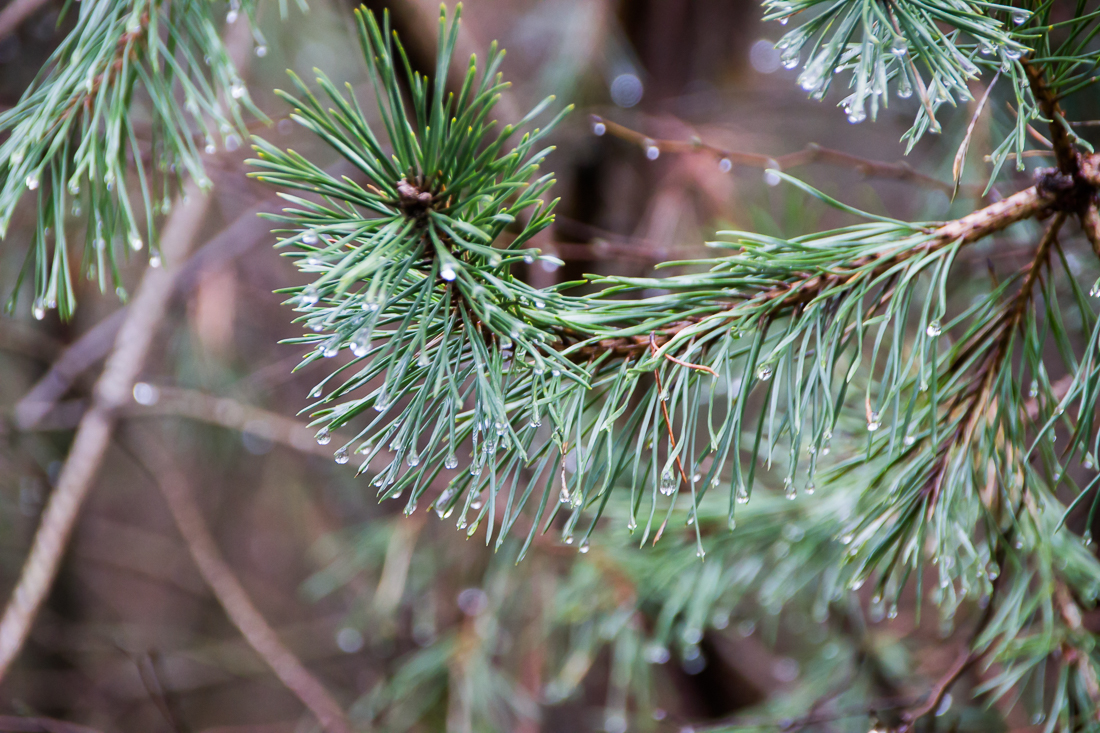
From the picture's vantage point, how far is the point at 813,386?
0.33m

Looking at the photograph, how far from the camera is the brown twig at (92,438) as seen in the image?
72 cm

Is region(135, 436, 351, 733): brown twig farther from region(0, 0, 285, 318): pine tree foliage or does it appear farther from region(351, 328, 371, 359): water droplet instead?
region(351, 328, 371, 359): water droplet

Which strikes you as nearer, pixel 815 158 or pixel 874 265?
pixel 874 265

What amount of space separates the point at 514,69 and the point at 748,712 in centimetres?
137

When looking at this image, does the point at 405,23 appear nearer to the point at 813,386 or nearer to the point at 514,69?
the point at 813,386

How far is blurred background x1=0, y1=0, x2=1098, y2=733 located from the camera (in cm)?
73

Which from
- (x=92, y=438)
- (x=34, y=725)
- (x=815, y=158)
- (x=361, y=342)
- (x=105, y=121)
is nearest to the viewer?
(x=361, y=342)

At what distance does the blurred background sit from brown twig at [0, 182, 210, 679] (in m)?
0.05

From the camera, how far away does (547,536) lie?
0.91m

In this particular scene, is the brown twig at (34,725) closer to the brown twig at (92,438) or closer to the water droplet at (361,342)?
the brown twig at (92,438)

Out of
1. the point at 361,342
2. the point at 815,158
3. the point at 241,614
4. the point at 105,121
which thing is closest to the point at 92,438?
the point at 241,614

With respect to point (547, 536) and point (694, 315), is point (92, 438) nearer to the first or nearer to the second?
point (547, 536)

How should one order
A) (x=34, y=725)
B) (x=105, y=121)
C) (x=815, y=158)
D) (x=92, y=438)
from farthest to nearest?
(x=92, y=438) < (x=34, y=725) < (x=815, y=158) < (x=105, y=121)

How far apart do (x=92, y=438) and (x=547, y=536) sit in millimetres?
598
